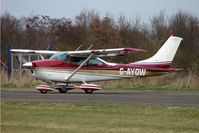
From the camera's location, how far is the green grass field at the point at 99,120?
8.22 meters

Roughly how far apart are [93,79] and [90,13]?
37.1 m

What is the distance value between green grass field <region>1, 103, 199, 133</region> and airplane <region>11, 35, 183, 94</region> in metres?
7.77

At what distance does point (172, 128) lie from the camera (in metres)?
8.49

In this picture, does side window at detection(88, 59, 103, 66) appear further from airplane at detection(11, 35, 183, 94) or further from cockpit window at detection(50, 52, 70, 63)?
cockpit window at detection(50, 52, 70, 63)

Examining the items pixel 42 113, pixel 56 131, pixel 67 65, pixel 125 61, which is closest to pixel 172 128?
pixel 56 131

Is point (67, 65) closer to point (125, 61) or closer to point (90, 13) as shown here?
point (125, 61)

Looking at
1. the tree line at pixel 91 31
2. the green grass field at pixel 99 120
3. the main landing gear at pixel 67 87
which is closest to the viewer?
the green grass field at pixel 99 120

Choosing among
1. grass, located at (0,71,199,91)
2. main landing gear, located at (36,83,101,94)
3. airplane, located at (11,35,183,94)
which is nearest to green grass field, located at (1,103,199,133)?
main landing gear, located at (36,83,101,94)

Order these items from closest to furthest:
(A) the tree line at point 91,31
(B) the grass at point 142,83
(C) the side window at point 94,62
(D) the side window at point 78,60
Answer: (D) the side window at point 78,60 < (C) the side window at point 94,62 < (B) the grass at point 142,83 < (A) the tree line at point 91,31

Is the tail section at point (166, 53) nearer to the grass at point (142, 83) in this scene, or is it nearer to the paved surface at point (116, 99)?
the grass at point (142, 83)

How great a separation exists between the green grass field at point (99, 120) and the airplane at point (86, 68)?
25.5 feet

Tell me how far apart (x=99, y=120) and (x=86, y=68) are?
38.2 feet

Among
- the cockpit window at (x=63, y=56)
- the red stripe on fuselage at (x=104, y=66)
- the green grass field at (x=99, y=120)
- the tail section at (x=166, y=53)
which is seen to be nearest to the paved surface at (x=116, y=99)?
the green grass field at (x=99, y=120)

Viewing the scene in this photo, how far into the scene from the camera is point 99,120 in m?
9.53
